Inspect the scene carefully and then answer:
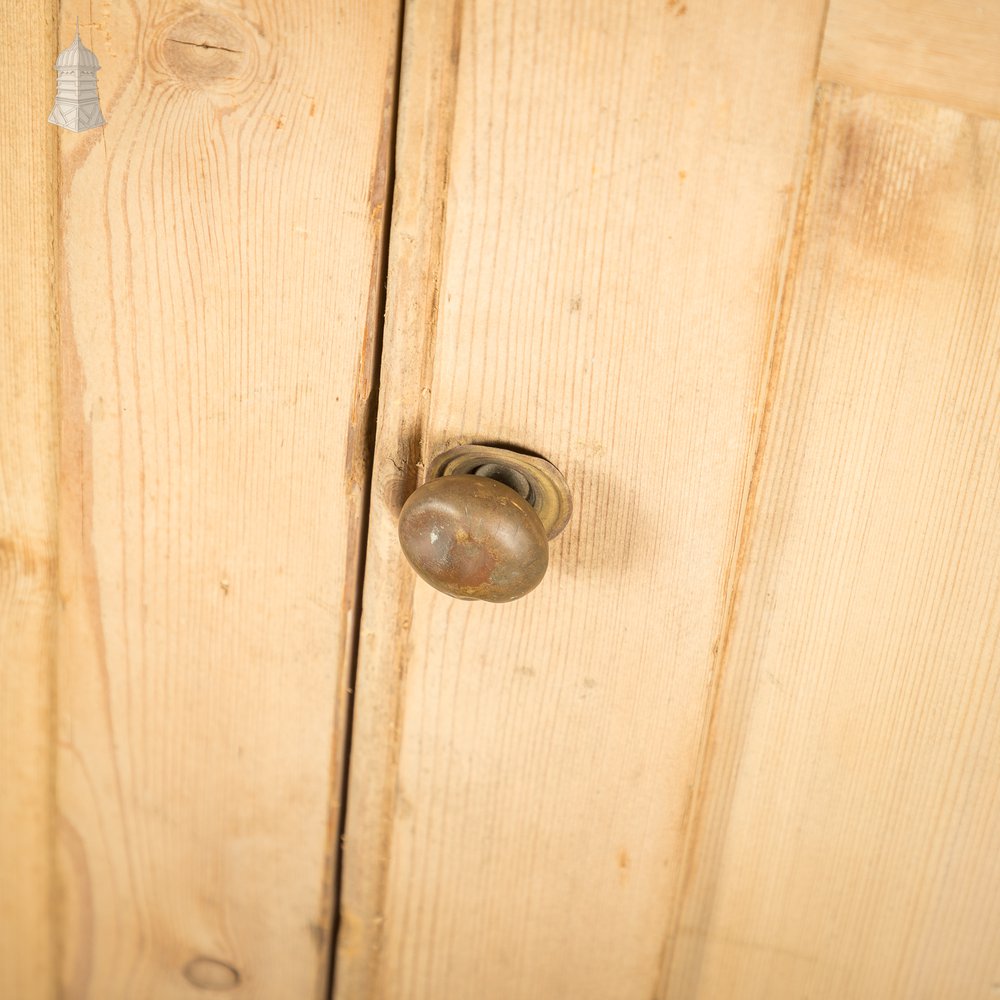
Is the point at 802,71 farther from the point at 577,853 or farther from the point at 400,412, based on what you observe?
the point at 577,853

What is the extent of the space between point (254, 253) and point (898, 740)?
15.9 inches

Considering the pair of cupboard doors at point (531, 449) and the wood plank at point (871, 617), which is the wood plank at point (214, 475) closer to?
the pair of cupboard doors at point (531, 449)

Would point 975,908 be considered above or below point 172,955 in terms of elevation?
above

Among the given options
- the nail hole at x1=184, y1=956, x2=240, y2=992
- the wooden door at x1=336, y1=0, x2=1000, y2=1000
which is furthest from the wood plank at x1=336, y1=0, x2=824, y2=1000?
the nail hole at x1=184, y1=956, x2=240, y2=992

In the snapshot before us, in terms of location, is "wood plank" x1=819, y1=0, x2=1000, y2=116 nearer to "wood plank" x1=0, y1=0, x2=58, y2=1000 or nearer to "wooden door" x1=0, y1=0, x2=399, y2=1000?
"wooden door" x1=0, y1=0, x2=399, y2=1000

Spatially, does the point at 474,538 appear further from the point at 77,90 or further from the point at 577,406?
the point at 77,90

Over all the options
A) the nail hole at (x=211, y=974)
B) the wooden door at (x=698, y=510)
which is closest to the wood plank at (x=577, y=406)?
the wooden door at (x=698, y=510)

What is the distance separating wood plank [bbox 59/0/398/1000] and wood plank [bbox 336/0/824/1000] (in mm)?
27

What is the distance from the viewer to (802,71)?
375 mm

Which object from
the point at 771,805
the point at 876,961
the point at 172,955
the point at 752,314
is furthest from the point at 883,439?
the point at 172,955

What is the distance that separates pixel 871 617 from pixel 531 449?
189 millimetres

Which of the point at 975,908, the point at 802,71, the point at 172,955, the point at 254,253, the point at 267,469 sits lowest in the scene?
the point at 172,955

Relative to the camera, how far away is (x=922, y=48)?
0.37 m

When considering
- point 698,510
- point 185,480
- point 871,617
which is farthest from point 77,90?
point 871,617
